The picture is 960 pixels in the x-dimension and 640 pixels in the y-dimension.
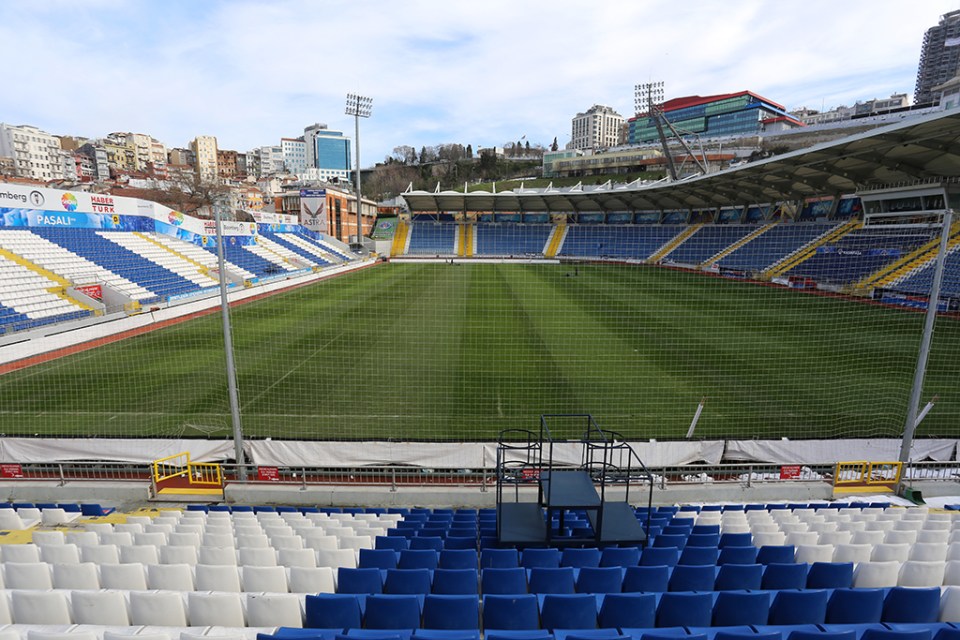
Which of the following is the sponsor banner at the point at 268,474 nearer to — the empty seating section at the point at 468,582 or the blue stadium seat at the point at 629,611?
the empty seating section at the point at 468,582

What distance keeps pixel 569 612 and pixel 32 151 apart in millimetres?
114875

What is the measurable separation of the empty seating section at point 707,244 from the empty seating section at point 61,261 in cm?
2825

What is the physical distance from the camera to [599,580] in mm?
3512

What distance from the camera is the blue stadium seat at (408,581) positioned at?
11.6 ft

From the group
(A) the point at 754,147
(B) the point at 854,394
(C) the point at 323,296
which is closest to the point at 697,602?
(B) the point at 854,394

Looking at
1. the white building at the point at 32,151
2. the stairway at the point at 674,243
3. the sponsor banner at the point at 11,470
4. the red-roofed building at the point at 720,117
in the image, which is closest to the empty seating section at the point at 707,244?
the stairway at the point at 674,243

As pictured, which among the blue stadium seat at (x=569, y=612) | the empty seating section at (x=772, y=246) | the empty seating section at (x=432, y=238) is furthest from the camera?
the empty seating section at (x=432, y=238)

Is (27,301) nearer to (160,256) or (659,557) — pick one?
(160,256)

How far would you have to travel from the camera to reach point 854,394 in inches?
427

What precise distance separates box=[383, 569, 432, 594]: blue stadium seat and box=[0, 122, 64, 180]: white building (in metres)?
103

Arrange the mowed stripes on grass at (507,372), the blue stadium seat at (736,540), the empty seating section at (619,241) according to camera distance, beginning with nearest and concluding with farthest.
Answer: the blue stadium seat at (736,540)
the mowed stripes on grass at (507,372)
the empty seating section at (619,241)

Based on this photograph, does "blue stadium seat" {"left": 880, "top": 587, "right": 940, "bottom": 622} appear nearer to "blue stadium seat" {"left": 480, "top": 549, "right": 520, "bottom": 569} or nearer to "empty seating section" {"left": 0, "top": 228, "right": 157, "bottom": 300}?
"blue stadium seat" {"left": 480, "top": 549, "right": 520, "bottom": 569}

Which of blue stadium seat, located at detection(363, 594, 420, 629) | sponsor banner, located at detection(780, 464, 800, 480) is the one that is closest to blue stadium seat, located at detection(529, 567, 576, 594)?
blue stadium seat, located at detection(363, 594, 420, 629)

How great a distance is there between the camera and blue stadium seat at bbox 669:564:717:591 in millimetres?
3578
